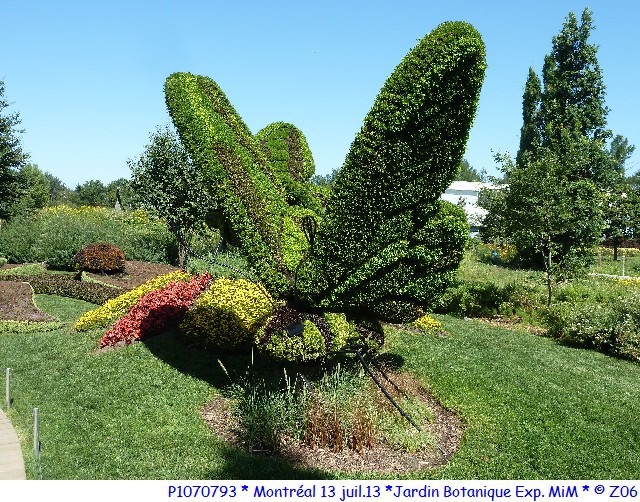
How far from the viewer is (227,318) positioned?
397 inches

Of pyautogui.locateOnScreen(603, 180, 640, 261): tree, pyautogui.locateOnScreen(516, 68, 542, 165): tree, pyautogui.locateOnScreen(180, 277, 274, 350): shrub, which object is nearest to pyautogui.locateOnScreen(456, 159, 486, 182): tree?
pyautogui.locateOnScreen(516, 68, 542, 165): tree

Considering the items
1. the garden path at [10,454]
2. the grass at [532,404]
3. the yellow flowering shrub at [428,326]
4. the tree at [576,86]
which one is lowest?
the garden path at [10,454]

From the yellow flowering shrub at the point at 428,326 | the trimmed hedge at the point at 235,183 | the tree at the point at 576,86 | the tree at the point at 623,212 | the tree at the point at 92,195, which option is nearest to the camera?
the trimmed hedge at the point at 235,183

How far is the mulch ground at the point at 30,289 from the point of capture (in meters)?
14.0

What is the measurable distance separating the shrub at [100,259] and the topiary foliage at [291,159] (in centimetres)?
1231

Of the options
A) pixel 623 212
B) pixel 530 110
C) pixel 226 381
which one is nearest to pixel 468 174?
pixel 530 110

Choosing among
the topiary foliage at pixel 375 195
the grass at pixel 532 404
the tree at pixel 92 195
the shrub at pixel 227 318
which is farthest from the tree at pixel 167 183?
the tree at pixel 92 195

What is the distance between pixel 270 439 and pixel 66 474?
7.24 ft

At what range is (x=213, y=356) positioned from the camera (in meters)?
9.95

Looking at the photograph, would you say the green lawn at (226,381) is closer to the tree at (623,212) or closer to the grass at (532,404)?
the grass at (532,404)

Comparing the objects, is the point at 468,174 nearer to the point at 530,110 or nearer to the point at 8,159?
the point at 530,110

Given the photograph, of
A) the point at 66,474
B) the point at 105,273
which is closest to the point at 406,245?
the point at 66,474

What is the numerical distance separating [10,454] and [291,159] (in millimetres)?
5546

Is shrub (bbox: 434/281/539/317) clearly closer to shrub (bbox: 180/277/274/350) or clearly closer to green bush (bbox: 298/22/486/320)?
shrub (bbox: 180/277/274/350)
